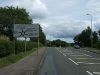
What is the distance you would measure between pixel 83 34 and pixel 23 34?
271ft

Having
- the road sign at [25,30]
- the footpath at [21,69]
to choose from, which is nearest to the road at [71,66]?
the footpath at [21,69]

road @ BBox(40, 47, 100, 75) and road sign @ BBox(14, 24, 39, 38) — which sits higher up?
road sign @ BBox(14, 24, 39, 38)

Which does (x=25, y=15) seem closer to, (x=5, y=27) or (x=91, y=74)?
(x=5, y=27)

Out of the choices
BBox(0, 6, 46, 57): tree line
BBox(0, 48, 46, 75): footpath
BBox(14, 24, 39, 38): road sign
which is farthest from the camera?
BBox(14, 24, 39, 38): road sign

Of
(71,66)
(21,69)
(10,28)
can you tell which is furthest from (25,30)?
(10,28)

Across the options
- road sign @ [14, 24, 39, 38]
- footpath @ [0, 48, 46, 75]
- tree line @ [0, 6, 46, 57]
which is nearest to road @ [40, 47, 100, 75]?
footpath @ [0, 48, 46, 75]

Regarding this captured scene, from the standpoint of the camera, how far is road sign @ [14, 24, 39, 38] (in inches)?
1644

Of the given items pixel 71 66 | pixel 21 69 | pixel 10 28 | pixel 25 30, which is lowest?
pixel 71 66

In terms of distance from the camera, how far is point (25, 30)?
42.4 metres

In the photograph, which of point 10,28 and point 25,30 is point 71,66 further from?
point 10,28

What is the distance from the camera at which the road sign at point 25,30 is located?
41.8 metres

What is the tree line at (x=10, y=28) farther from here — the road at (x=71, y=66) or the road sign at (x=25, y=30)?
the road at (x=71, y=66)

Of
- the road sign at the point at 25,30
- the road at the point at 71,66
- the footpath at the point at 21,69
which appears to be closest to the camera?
the footpath at the point at 21,69

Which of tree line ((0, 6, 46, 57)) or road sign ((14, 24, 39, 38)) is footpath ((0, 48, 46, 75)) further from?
road sign ((14, 24, 39, 38))
